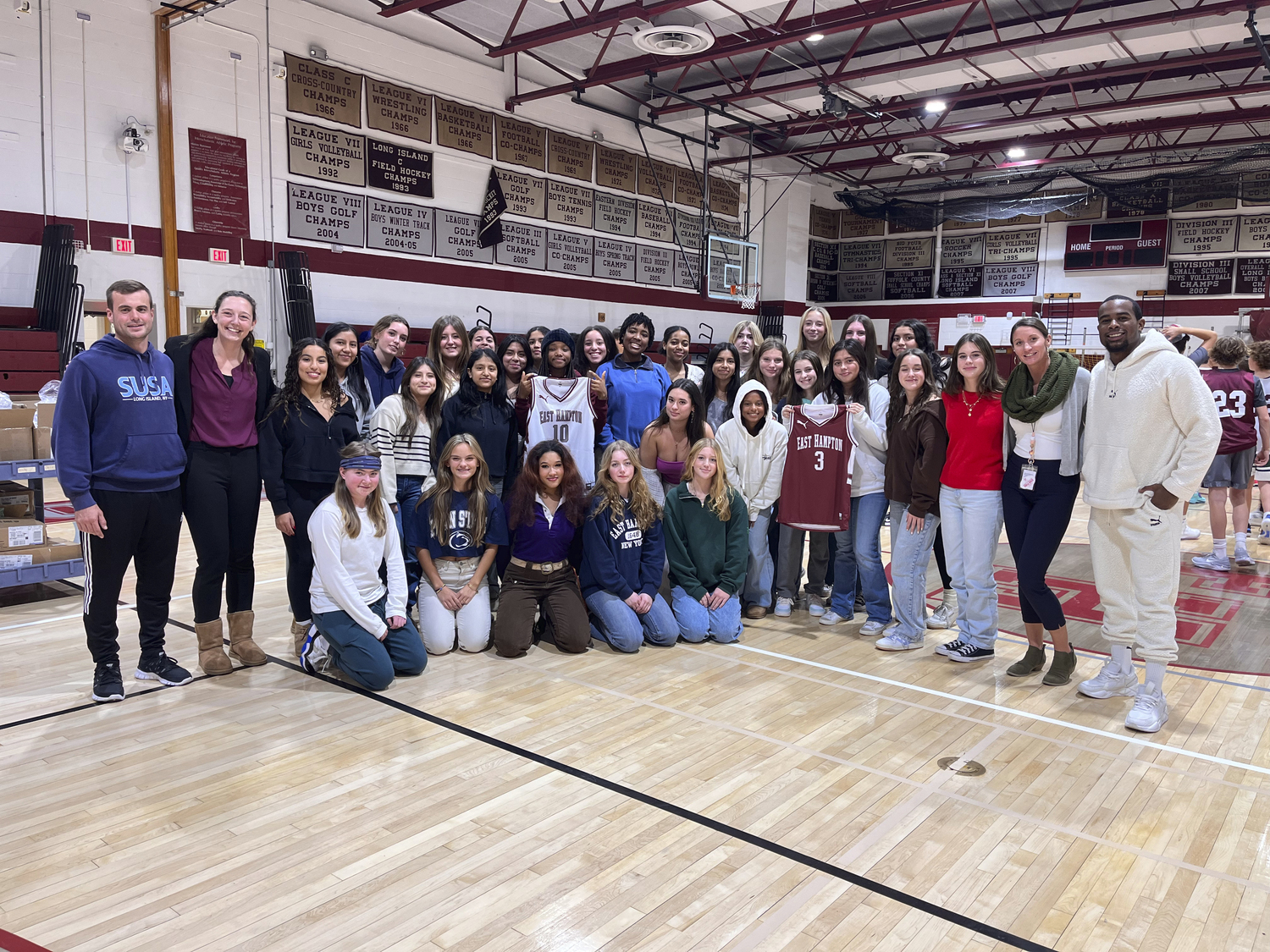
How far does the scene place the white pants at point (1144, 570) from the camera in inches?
143

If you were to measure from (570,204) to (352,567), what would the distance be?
1021cm

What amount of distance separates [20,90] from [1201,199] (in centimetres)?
1725

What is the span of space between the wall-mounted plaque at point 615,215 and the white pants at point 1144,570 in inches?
433

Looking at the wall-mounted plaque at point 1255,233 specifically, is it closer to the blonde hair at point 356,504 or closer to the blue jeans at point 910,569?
the blue jeans at point 910,569

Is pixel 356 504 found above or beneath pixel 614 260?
beneath

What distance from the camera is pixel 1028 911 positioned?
2.38 meters

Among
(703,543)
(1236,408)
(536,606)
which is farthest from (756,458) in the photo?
(1236,408)

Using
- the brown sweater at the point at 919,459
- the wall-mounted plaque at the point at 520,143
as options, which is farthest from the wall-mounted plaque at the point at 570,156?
the brown sweater at the point at 919,459

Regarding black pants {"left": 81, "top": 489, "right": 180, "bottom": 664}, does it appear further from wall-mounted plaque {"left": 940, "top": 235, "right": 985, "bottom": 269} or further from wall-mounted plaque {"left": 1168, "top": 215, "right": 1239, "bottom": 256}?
wall-mounted plaque {"left": 1168, "top": 215, "right": 1239, "bottom": 256}

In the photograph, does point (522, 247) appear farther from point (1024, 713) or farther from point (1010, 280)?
point (1010, 280)

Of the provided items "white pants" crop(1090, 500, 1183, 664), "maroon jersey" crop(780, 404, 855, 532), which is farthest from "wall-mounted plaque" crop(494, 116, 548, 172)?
"white pants" crop(1090, 500, 1183, 664)

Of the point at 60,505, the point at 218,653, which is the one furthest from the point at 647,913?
the point at 60,505

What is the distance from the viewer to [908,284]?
19.0 m

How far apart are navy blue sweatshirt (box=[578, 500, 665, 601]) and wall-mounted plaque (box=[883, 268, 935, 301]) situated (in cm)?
1593
